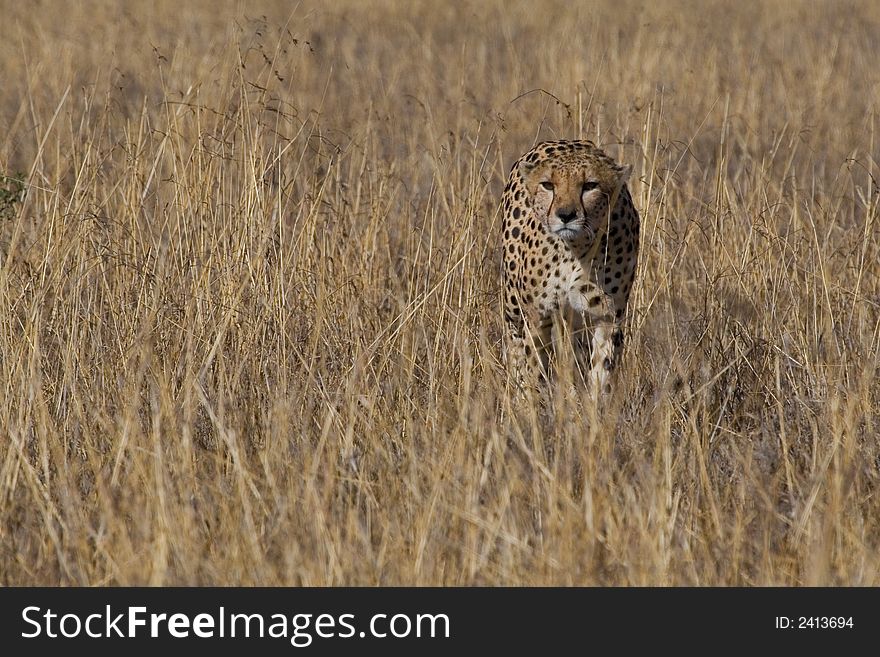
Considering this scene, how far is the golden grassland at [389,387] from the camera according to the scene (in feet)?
8.42

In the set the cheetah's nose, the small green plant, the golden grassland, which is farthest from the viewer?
the small green plant

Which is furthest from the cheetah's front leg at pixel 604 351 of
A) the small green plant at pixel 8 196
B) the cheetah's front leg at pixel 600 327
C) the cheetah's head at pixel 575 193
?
the small green plant at pixel 8 196

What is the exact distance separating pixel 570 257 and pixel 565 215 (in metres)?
0.31

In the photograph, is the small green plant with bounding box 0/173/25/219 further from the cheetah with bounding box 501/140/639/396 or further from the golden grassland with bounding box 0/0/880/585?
the cheetah with bounding box 501/140/639/396

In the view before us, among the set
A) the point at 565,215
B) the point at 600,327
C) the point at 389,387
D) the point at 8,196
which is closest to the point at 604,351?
the point at 600,327

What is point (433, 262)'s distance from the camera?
4395 millimetres

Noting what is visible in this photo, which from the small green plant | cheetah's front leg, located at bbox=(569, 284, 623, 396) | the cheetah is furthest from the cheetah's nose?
the small green plant

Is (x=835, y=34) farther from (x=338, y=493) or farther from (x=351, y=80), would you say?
(x=338, y=493)

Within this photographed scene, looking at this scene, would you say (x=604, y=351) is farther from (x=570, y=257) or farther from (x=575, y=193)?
(x=575, y=193)

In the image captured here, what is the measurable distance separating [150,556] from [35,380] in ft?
2.72

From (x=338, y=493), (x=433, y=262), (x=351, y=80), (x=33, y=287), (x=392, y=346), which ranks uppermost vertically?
(x=351, y=80)

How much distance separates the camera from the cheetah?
12.3 ft

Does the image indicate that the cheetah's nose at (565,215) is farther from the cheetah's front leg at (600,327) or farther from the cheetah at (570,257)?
the cheetah's front leg at (600,327)
